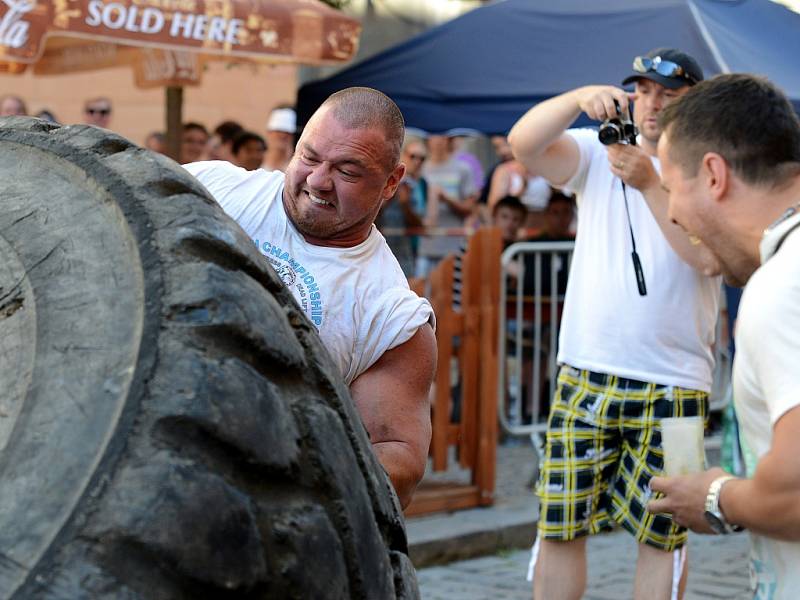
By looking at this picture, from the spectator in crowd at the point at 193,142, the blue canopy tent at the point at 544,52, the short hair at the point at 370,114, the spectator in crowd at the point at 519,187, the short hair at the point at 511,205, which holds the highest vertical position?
the blue canopy tent at the point at 544,52

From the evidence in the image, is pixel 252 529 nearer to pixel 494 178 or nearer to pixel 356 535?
pixel 356 535

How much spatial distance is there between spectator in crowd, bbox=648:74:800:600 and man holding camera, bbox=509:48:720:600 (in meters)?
1.67

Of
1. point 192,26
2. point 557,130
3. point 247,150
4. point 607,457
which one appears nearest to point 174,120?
point 247,150

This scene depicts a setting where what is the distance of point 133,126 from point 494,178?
14.5ft

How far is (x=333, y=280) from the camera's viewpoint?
2.81 m

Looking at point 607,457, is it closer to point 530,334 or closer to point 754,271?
point 754,271

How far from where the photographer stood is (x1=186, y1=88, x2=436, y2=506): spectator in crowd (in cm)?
276

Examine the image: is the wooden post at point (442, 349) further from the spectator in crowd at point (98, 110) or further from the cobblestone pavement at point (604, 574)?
the spectator in crowd at point (98, 110)

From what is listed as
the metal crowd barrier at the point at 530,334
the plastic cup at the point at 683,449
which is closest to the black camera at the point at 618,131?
the plastic cup at the point at 683,449

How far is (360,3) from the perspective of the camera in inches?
637

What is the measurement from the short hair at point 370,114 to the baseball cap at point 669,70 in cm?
176

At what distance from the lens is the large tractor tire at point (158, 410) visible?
1393mm

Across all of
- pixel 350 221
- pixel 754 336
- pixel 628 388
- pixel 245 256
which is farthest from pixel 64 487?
pixel 628 388

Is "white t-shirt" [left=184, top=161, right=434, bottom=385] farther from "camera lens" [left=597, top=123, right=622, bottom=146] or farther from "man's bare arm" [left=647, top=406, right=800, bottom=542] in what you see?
"camera lens" [left=597, top=123, right=622, bottom=146]
